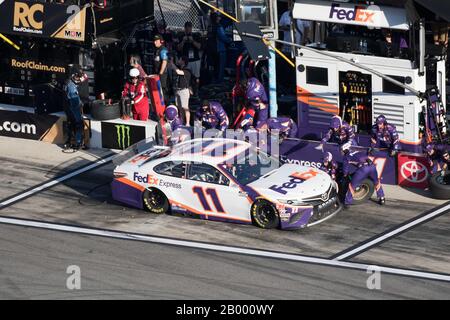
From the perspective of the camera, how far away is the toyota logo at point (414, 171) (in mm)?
22547

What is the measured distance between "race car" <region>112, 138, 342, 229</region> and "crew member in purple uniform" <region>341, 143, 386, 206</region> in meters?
0.80

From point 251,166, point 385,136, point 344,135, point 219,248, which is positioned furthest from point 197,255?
point 385,136

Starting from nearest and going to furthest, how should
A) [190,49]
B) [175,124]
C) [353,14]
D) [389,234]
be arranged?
[389,234] → [353,14] → [175,124] → [190,49]

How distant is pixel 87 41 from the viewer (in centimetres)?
2672

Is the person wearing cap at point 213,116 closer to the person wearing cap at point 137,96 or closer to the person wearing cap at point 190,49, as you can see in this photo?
the person wearing cap at point 137,96

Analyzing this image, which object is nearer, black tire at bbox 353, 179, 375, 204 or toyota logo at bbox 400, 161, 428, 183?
black tire at bbox 353, 179, 375, 204

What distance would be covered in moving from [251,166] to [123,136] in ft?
18.4

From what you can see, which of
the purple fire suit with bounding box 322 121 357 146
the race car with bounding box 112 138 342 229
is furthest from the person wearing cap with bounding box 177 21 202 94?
the race car with bounding box 112 138 342 229

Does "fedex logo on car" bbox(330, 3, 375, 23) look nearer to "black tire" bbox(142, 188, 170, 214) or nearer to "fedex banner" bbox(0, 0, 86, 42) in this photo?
"black tire" bbox(142, 188, 170, 214)

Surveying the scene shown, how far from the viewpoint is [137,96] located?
85.5 ft

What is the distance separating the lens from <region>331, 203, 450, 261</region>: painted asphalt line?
63.0 feet

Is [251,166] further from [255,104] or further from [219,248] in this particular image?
[255,104]

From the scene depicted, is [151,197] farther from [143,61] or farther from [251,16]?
[143,61]

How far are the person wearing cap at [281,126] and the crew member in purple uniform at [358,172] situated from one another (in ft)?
7.23
